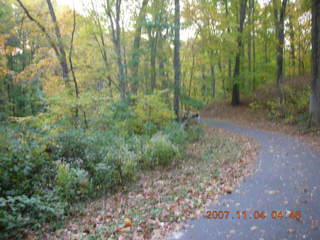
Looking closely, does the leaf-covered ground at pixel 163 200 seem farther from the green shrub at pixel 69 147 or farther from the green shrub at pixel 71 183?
the green shrub at pixel 69 147

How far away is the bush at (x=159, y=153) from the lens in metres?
7.98

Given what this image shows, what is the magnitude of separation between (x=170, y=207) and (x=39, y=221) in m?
2.63

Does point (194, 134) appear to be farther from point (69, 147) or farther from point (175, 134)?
point (69, 147)

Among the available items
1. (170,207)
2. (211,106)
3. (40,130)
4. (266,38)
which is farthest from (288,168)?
(211,106)

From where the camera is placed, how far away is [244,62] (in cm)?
1961

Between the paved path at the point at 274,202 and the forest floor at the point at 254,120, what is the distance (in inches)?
89.5

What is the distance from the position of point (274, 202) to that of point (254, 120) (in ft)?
39.1

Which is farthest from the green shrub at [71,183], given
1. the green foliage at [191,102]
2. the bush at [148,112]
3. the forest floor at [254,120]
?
the green foliage at [191,102]

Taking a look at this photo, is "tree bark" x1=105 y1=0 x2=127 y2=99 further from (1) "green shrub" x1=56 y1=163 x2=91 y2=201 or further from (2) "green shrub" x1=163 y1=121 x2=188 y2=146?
(1) "green shrub" x1=56 y1=163 x2=91 y2=201

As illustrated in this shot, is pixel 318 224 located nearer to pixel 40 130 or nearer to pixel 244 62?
pixel 40 130

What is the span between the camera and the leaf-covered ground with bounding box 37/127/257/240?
4059 millimetres

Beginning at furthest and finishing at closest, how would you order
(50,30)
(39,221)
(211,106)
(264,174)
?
(211,106), (50,30), (264,174), (39,221)

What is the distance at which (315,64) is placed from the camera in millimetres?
10234
